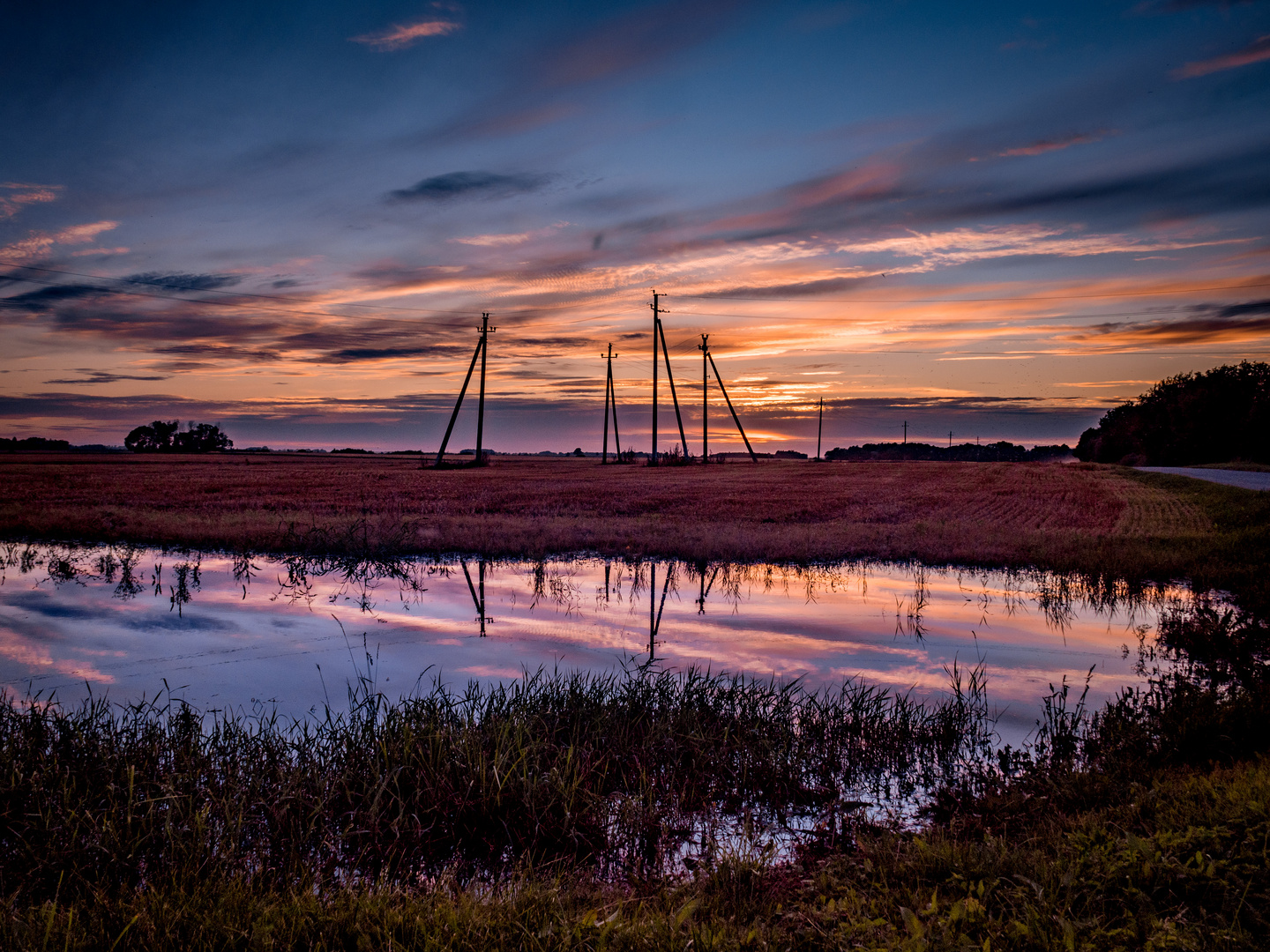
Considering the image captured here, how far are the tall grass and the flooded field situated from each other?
56.2 inches

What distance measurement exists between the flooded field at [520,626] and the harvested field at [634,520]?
2.09 m

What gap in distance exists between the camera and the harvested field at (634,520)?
63.7 ft

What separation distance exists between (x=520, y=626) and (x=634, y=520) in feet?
46.2

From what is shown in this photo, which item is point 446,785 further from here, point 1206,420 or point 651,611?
point 1206,420

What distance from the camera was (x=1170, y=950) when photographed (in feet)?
11.0

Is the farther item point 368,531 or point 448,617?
point 368,531

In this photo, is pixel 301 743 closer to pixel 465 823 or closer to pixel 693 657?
pixel 465 823

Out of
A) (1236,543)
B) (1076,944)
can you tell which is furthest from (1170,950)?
(1236,543)

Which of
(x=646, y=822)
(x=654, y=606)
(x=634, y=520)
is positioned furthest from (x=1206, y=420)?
(x=646, y=822)

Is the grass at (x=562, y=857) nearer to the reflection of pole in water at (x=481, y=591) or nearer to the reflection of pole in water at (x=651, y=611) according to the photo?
the reflection of pole in water at (x=651, y=611)

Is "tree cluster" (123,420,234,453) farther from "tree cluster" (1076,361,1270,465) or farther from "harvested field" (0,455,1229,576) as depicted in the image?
"tree cluster" (1076,361,1270,465)

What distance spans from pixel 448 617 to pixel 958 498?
32.1m

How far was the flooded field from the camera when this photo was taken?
8.84 meters

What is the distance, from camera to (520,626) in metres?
11.6
